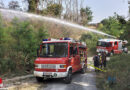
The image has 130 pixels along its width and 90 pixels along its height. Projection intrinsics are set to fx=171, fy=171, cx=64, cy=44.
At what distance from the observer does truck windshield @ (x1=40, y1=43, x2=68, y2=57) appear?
9.77 metres

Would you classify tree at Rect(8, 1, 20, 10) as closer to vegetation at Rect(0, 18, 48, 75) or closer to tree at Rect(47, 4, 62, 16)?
tree at Rect(47, 4, 62, 16)

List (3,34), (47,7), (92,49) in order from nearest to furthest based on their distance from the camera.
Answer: (3,34), (47,7), (92,49)

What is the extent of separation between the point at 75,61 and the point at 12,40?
5574 millimetres

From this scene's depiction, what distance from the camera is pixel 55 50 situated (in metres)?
9.86

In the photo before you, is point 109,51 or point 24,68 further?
point 109,51

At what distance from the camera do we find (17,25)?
13703mm

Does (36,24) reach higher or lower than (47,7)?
lower

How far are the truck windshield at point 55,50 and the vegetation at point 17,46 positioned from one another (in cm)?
409

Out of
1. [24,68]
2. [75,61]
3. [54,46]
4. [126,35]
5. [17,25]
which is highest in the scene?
[17,25]

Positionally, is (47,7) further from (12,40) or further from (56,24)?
(12,40)

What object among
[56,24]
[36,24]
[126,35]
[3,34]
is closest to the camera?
[126,35]

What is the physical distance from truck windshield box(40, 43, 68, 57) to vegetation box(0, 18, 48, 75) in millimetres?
4092

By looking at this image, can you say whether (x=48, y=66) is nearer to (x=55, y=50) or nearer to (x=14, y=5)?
(x=55, y=50)

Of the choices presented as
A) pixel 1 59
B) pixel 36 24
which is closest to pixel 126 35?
pixel 1 59
